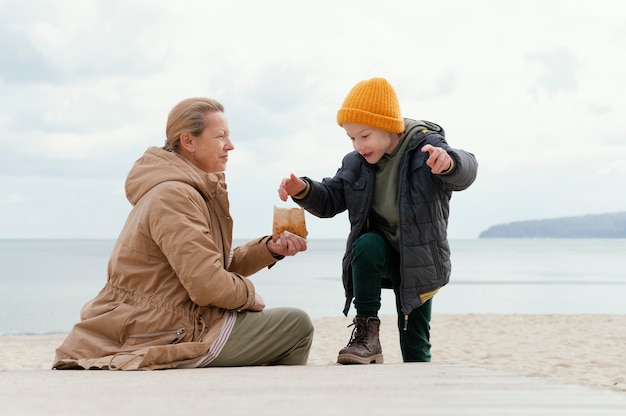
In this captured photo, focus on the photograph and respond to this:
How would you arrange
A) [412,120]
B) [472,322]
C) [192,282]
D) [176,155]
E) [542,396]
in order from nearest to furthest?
[542,396]
[192,282]
[176,155]
[412,120]
[472,322]

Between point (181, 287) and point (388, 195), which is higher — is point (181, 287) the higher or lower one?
the lower one

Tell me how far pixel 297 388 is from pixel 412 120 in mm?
2033

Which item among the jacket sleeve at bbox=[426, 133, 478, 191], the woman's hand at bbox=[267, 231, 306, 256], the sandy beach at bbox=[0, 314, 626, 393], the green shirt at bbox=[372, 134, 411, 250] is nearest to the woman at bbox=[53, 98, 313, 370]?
the woman's hand at bbox=[267, 231, 306, 256]

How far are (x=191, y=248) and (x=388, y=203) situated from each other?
1.15 meters

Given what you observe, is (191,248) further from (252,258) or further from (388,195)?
(388,195)

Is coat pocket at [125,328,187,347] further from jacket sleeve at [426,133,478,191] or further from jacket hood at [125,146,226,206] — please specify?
jacket sleeve at [426,133,478,191]

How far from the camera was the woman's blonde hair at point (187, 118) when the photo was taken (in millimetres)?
3553

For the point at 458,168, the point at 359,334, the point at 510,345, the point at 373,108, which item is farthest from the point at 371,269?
the point at 510,345

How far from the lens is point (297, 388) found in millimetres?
2488

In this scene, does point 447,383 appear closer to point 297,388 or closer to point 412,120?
point 297,388

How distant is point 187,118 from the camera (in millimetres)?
3555

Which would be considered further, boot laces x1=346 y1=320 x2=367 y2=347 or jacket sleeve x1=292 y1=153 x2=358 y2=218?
jacket sleeve x1=292 y1=153 x2=358 y2=218

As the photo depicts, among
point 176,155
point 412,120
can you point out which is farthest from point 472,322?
point 176,155

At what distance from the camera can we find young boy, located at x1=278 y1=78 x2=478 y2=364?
371cm
